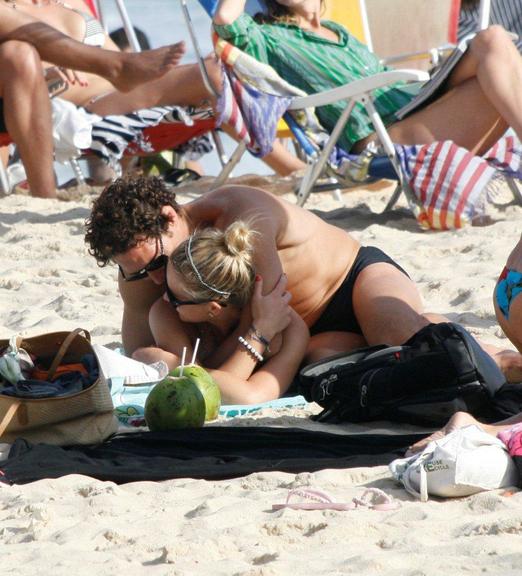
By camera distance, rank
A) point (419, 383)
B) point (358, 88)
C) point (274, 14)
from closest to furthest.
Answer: point (419, 383) < point (358, 88) < point (274, 14)

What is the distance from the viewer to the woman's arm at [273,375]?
381cm

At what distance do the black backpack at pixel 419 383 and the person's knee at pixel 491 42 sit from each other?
2.91 metres

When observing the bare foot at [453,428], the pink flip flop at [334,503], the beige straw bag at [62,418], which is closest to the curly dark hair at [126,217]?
the beige straw bag at [62,418]

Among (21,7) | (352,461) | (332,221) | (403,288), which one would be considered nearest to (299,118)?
(332,221)

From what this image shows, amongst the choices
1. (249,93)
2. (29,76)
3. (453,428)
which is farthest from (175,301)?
(29,76)

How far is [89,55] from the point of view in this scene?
21.2ft

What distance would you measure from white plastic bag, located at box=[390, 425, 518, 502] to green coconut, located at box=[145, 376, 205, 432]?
0.85 m

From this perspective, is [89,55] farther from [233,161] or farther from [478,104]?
[478,104]

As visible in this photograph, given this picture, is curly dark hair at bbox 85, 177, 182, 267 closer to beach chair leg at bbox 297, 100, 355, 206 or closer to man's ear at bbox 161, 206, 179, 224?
man's ear at bbox 161, 206, 179, 224

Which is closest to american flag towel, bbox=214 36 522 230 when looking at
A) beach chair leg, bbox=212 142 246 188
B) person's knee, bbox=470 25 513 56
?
beach chair leg, bbox=212 142 246 188

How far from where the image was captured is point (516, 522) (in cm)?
241

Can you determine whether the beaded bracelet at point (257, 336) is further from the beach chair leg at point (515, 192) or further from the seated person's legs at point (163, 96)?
the seated person's legs at point (163, 96)

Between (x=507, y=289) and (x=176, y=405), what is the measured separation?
939 mm

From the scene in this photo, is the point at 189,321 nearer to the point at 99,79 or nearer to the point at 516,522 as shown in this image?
the point at 516,522
